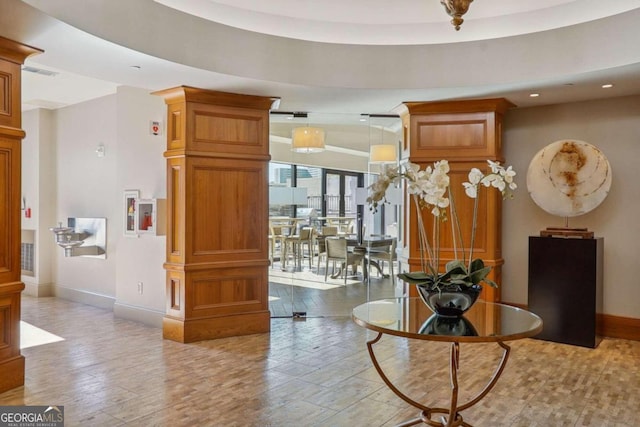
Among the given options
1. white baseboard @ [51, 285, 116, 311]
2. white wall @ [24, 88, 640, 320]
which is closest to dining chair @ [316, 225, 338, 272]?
white wall @ [24, 88, 640, 320]

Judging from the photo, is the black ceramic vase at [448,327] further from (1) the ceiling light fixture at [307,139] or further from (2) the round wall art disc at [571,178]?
(1) the ceiling light fixture at [307,139]

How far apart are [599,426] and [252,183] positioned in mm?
3673

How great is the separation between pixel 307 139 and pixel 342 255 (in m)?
1.68

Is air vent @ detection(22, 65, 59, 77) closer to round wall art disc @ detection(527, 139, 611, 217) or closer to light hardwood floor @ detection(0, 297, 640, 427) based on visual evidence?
light hardwood floor @ detection(0, 297, 640, 427)

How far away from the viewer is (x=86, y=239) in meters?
6.21

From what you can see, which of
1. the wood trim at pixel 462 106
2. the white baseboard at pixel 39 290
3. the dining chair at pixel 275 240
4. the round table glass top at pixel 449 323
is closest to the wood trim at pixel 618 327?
the wood trim at pixel 462 106

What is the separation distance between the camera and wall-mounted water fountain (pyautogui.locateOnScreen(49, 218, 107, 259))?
19.8 feet

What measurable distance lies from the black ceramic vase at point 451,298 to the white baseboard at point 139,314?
11.5ft

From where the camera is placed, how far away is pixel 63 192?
6801mm

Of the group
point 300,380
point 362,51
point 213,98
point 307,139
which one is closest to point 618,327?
point 300,380

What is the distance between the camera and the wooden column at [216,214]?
461 cm

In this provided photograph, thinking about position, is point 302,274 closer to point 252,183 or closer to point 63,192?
point 252,183

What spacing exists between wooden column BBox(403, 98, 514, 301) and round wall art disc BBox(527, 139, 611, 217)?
0.55m

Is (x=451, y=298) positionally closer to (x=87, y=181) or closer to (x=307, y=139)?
(x=307, y=139)
